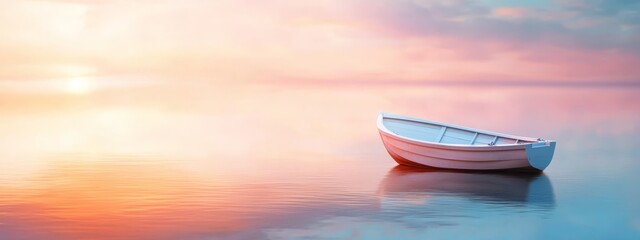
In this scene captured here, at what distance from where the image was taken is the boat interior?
1855 centimetres

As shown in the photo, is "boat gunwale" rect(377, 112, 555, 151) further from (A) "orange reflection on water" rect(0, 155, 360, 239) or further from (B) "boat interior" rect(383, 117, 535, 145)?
(A) "orange reflection on water" rect(0, 155, 360, 239)

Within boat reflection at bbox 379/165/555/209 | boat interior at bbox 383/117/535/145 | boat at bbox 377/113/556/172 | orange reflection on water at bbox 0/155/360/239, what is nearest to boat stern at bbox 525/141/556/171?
boat at bbox 377/113/556/172

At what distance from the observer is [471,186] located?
15.0 metres

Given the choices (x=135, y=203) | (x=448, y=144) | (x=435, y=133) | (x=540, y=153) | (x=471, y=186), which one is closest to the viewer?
(x=135, y=203)

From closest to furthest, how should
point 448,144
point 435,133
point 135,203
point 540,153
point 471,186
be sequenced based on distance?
point 135,203, point 471,186, point 540,153, point 448,144, point 435,133

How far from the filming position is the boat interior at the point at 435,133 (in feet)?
60.8

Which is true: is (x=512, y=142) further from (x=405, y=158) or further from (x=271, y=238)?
(x=271, y=238)

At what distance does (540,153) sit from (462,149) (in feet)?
5.30

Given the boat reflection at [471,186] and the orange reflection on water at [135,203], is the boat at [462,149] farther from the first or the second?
the orange reflection on water at [135,203]

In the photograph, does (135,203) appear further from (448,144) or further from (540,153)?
(540,153)

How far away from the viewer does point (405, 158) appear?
1784 centimetres

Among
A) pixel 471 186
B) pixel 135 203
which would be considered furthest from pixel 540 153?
pixel 135 203

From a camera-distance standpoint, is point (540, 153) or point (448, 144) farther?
point (448, 144)

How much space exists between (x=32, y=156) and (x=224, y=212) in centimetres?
973
